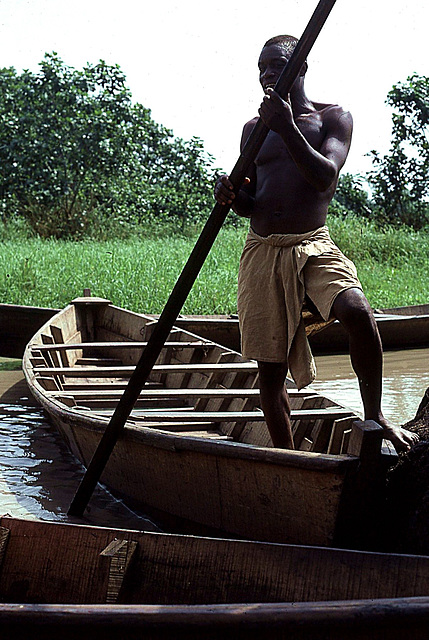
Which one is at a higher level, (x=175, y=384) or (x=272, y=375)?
(x=272, y=375)

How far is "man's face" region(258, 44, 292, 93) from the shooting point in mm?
2395

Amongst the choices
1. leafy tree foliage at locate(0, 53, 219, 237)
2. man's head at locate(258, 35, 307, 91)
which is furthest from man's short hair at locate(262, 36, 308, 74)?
leafy tree foliage at locate(0, 53, 219, 237)

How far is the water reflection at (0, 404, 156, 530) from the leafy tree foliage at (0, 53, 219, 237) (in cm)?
869

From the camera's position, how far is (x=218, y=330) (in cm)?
610

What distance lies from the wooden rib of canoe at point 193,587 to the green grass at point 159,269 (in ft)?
19.1

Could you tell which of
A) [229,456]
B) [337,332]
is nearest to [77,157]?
[337,332]

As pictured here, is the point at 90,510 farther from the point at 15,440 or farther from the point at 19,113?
the point at 19,113

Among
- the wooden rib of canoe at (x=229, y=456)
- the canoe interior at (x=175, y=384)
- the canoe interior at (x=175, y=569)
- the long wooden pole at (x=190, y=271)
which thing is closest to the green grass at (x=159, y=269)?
the canoe interior at (x=175, y=384)

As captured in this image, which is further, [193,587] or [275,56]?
[275,56]

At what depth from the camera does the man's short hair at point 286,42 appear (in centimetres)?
241

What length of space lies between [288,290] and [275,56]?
28.6 inches

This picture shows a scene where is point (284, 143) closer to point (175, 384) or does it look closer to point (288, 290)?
point (288, 290)

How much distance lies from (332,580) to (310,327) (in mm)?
926

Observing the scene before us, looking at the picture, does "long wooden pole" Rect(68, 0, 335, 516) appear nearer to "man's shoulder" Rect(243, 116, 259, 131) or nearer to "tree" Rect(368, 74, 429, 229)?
"man's shoulder" Rect(243, 116, 259, 131)
